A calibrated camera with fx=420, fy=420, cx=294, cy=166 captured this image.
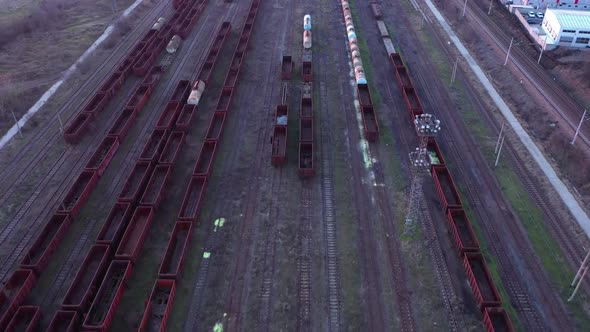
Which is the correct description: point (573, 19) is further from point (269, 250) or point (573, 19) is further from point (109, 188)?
point (109, 188)

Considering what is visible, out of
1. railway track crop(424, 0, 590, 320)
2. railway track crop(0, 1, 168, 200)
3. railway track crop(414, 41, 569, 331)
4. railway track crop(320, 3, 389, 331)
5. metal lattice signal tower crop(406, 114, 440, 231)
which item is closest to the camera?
railway track crop(414, 41, 569, 331)

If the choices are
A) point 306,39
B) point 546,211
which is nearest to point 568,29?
point 546,211

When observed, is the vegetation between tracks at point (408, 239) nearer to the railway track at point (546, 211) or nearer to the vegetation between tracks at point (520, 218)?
the vegetation between tracks at point (520, 218)

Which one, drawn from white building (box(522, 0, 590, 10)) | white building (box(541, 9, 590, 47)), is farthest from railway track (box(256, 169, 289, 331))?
white building (box(522, 0, 590, 10))

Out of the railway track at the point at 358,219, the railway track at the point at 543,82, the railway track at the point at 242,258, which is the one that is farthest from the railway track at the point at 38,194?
the railway track at the point at 543,82

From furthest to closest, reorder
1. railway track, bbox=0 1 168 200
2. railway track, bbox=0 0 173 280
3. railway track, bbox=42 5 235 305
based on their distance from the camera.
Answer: railway track, bbox=0 1 168 200, railway track, bbox=0 0 173 280, railway track, bbox=42 5 235 305

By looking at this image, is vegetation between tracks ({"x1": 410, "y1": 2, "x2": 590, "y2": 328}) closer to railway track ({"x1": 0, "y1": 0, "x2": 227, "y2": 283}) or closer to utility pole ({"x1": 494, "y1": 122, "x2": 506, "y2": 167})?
utility pole ({"x1": 494, "y1": 122, "x2": 506, "y2": 167})
